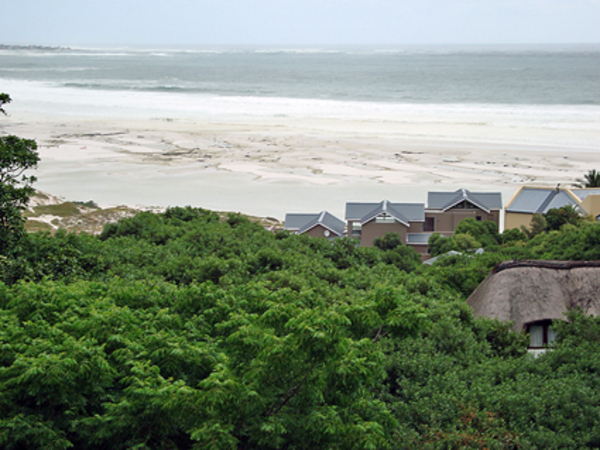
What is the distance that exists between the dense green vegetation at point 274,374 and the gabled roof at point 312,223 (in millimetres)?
18153

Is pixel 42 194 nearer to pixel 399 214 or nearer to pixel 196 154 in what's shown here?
pixel 196 154

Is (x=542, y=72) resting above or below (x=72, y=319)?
above

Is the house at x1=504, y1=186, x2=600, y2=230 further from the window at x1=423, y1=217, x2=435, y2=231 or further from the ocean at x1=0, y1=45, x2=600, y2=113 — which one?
the ocean at x1=0, y1=45, x2=600, y2=113

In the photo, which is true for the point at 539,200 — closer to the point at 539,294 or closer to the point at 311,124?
the point at 539,294

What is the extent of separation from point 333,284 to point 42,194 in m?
29.5

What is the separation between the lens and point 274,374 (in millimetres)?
7371

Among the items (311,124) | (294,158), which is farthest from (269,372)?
(311,124)

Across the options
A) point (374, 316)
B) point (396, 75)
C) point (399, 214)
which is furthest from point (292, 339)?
point (396, 75)

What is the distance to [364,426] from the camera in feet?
23.5

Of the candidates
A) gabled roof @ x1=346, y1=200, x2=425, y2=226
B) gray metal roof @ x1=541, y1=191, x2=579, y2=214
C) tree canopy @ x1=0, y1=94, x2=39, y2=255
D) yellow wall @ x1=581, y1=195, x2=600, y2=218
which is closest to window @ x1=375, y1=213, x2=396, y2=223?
gabled roof @ x1=346, y1=200, x2=425, y2=226

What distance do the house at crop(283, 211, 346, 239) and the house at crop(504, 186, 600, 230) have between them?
29.7 ft

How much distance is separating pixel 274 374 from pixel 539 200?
29736 millimetres

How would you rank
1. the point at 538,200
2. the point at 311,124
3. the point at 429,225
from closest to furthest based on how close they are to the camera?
the point at 538,200, the point at 429,225, the point at 311,124

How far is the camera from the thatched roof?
14.0 m
